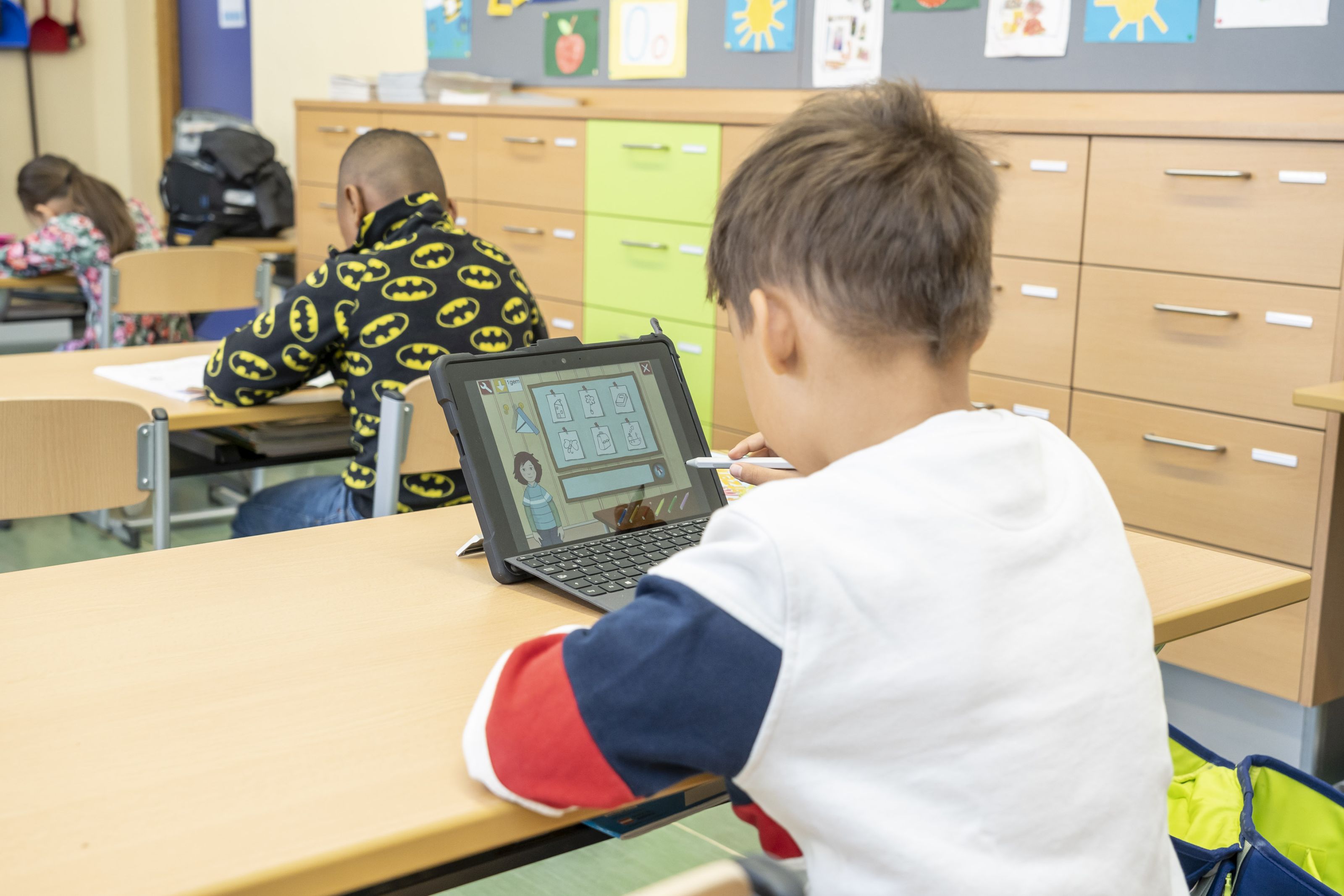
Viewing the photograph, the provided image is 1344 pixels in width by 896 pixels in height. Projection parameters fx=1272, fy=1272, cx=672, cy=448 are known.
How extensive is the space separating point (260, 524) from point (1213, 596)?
1670mm

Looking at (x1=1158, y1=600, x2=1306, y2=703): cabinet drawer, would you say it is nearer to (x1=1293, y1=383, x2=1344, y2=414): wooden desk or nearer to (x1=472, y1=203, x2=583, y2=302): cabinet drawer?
(x1=1293, y1=383, x2=1344, y2=414): wooden desk

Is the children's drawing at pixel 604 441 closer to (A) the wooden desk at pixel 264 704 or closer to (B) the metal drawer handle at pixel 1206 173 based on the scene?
(A) the wooden desk at pixel 264 704

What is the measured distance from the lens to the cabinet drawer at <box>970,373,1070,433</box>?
2.61m

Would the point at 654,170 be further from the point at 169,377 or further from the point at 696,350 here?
the point at 169,377

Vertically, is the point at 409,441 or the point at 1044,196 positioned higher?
the point at 1044,196

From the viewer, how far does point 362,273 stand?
205 cm

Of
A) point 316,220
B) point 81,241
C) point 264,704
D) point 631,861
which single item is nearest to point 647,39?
point 316,220

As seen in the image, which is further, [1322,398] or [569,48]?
[569,48]

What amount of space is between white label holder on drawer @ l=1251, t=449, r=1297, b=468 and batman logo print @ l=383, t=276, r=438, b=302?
1496mm

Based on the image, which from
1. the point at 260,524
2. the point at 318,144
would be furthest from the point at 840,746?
the point at 318,144

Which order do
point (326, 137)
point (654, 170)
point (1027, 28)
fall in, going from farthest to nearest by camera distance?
point (326, 137), point (654, 170), point (1027, 28)

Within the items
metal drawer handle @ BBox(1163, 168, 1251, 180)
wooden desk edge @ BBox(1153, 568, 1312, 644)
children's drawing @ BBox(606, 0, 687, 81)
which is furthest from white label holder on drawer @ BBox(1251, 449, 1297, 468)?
children's drawing @ BBox(606, 0, 687, 81)

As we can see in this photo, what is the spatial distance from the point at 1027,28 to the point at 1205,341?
995 mm

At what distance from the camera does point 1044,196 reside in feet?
8.48
